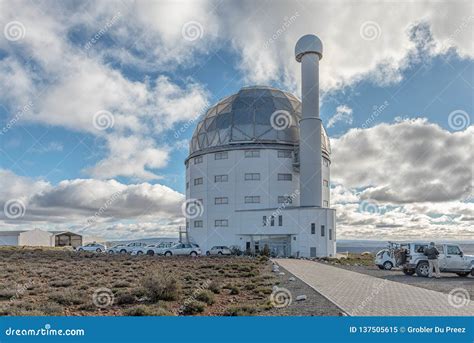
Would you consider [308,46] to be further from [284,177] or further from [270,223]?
[270,223]

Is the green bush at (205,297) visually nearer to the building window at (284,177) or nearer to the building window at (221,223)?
the building window at (221,223)

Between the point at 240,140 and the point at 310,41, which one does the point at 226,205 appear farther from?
the point at 310,41

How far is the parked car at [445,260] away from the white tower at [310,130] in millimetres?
25203

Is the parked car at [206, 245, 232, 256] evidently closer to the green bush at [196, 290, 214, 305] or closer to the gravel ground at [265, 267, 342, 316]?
the gravel ground at [265, 267, 342, 316]

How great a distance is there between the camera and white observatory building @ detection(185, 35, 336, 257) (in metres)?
43.6

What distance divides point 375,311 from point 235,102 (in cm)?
4463

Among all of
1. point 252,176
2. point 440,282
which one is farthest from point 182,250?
point 440,282

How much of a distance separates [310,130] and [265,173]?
7.09 meters

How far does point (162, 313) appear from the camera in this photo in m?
8.29

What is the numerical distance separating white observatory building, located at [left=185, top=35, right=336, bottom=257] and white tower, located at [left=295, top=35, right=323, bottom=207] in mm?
107

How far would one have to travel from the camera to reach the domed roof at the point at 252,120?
161 ft

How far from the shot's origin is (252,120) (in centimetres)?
4947

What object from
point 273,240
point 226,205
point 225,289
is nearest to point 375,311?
point 225,289

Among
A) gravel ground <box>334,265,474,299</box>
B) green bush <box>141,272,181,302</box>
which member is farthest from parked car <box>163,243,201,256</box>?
green bush <box>141,272,181,302</box>
